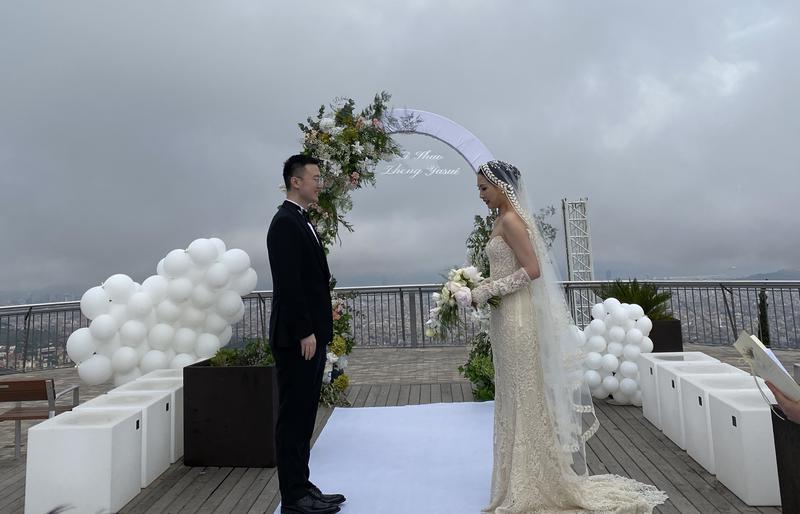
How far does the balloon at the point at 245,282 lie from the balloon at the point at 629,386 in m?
4.24

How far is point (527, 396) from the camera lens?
2.71 m

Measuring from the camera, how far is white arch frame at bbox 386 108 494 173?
18.9 feet

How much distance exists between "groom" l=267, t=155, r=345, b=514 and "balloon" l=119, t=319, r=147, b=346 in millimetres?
3210

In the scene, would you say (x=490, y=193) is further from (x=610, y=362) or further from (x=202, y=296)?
(x=202, y=296)

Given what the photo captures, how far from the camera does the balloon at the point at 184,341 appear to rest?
5.17 m

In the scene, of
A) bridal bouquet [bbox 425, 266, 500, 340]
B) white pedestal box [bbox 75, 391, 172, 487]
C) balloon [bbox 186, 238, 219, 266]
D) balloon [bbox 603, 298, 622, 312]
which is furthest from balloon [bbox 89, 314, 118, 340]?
balloon [bbox 603, 298, 622, 312]

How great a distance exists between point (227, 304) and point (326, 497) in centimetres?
302

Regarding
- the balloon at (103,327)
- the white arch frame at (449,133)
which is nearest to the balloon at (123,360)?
the balloon at (103,327)

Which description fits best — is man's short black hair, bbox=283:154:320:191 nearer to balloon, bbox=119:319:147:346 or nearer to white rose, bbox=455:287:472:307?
white rose, bbox=455:287:472:307

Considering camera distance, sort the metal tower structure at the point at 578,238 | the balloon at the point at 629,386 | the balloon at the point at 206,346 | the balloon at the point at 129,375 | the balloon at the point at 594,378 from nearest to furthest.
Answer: the balloon at the point at 629,386 → the balloon at the point at 594,378 → the balloon at the point at 129,375 → the balloon at the point at 206,346 → the metal tower structure at the point at 578,238

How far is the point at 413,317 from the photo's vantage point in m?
9.62

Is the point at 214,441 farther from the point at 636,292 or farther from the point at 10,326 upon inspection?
the point at 10,326

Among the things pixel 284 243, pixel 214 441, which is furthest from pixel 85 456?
pixel 284 243

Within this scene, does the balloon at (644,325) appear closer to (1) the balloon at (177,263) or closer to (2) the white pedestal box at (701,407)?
(2) the white pedestal box at (701,407)
